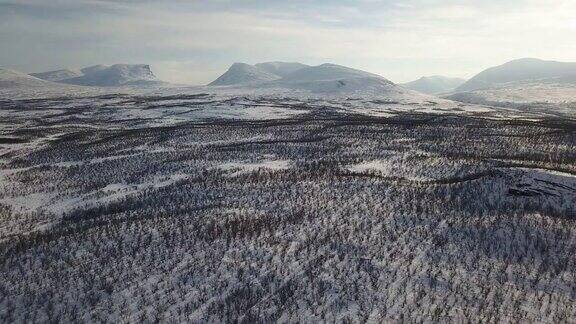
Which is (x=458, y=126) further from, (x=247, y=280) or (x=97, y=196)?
(x=247, y=280)

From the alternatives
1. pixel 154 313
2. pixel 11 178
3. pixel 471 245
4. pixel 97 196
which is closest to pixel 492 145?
pixel 471 245

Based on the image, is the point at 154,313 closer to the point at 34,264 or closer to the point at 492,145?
the point at 34,264

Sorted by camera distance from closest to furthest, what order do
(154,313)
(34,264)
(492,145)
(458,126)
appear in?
(154,313) < (34,264) < (492,145) < (458,126)

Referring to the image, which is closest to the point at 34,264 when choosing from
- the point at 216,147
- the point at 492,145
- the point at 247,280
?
the point at 247,280

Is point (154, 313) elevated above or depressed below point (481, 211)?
below

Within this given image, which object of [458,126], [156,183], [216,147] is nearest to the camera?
[156,183]

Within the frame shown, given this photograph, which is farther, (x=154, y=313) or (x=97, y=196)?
(x=97, y=196)
